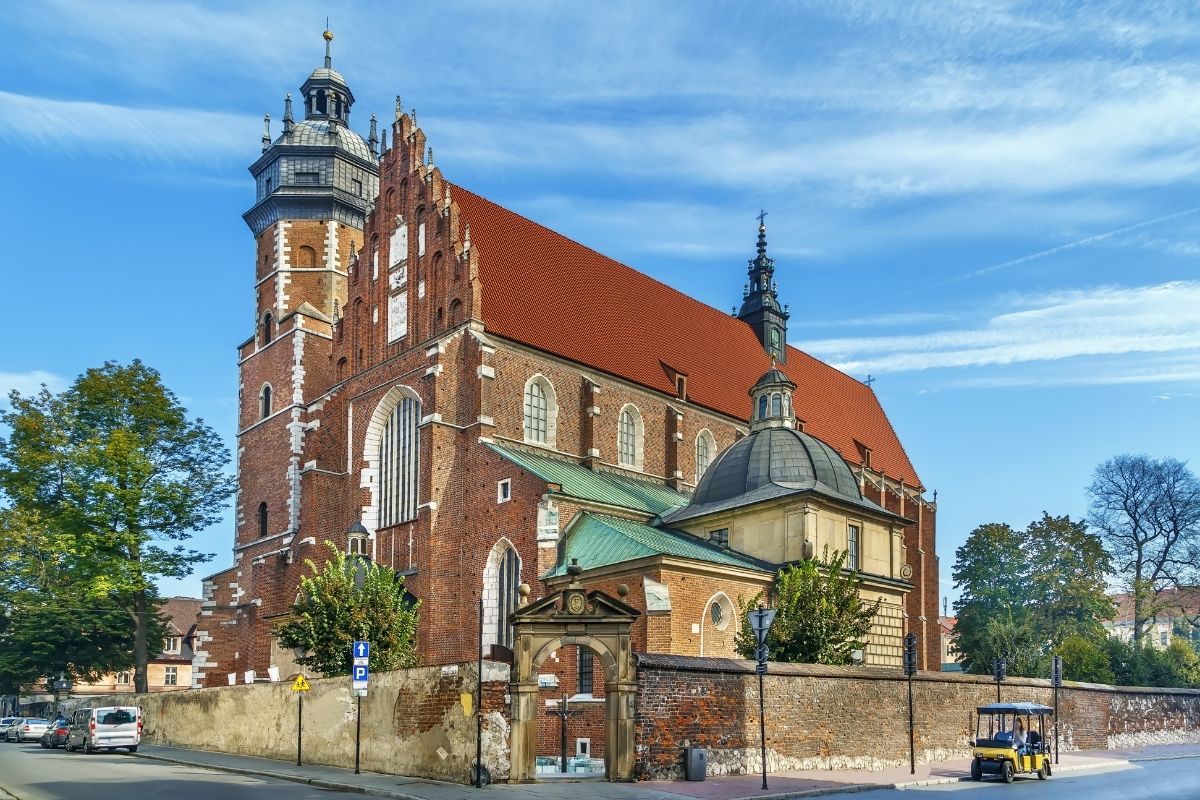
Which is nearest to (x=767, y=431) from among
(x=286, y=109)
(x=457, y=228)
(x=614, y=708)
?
(x=457, y=228)

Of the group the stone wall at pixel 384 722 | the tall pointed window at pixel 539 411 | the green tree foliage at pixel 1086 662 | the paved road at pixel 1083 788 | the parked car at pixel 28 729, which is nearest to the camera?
the paved road at pixel 1083 788

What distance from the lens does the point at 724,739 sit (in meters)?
21.6

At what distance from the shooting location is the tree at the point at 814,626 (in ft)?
91.7

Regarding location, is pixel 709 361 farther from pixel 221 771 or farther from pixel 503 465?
pixel 221 771

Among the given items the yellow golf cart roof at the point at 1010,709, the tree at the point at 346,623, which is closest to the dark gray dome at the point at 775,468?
the yellow golf cart roof at the point at 1010,709

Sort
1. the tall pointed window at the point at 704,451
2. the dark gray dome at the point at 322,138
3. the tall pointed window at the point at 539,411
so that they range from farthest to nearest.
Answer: the dark gray dome at the point at 322,138 → the tall pointed window at the point at 704,451 → the tall pointed window at the point at 539,411

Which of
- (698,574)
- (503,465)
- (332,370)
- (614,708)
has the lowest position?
(614,708)

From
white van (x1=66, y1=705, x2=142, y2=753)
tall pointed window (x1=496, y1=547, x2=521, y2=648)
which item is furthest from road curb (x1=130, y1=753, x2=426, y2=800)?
tall pointed window (x1=496, y1=547, x2=521, y2=648)

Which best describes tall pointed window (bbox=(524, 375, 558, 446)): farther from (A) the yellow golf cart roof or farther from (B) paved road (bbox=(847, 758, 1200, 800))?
(B) paved road (bbox=(847, 758, 1200, 800))

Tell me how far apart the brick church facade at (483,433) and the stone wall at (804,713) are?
4.90 metres

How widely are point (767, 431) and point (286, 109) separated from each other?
967 inches

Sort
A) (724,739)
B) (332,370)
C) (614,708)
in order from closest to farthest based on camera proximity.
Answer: (614,708) → (724,739) → (332,370)

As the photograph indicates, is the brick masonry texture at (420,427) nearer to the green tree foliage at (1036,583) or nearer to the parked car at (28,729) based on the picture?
the parked car at (28,729)

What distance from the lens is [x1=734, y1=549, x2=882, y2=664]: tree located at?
27.9m
